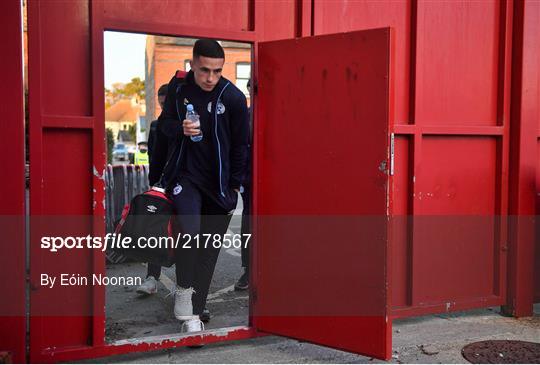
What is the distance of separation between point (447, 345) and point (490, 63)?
226cm

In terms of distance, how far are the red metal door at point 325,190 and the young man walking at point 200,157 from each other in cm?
22

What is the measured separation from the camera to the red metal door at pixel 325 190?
350cm

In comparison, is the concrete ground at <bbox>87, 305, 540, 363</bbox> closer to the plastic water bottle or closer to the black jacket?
the black jacket

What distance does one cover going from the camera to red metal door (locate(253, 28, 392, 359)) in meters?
3.50

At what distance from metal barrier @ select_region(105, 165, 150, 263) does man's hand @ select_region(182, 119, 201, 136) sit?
3308 mm

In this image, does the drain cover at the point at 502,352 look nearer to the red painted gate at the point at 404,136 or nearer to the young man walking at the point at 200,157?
the red painted gate at the point at 404,136

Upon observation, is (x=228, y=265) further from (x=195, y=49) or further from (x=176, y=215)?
(x=195, y=49)

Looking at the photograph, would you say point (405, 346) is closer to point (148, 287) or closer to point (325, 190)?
point (325, 190)

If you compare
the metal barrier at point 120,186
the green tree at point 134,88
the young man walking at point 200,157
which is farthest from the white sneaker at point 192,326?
the green tree at point 134,88

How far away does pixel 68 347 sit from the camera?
11.6ft

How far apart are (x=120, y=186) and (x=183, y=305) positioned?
3.56 metres

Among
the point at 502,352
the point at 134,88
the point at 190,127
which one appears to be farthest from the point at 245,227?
the point at 134,88

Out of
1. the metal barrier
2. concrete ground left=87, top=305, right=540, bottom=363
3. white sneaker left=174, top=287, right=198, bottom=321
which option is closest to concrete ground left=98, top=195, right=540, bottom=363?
concrete ground left=87, top=305, right=540, bottom=363

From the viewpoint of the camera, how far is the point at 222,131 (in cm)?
401
